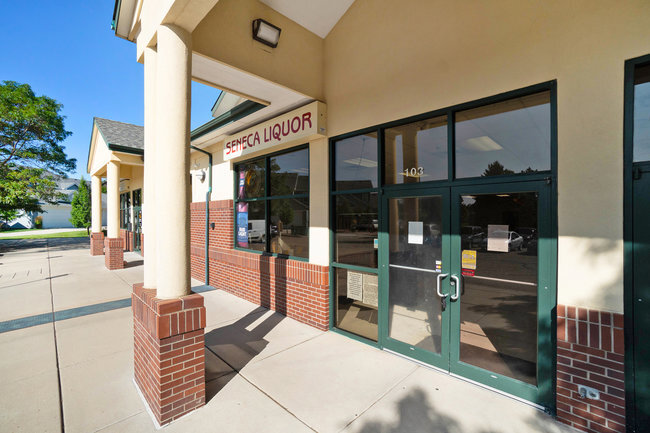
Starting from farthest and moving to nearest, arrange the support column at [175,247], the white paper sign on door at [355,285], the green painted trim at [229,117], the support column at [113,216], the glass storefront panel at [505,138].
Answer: the support column at [113,216], the green painted trim at [229,117], the white paper sign on door at [355,285], the glass storefront panel at [505,138], the support column at [175,247]

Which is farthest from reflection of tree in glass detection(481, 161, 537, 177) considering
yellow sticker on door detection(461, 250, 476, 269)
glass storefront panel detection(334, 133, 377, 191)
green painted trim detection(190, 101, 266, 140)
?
green painted trim detection(190, 101, 266, 140)

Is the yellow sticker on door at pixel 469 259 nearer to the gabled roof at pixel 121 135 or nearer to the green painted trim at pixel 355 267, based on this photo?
the green painted trim at pixel 355 267

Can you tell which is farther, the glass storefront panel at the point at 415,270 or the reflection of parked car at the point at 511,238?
the glass storefront panel at the point at 415,270

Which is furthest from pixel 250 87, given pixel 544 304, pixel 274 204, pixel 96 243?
pixel 96 243

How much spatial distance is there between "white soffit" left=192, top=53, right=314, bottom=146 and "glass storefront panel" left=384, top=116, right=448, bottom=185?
5.46 ft

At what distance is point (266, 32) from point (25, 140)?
21555 millimetres

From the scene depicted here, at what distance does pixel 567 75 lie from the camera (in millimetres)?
2725

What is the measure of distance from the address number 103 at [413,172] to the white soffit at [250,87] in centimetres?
203

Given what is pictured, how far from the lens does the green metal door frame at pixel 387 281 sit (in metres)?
3.51

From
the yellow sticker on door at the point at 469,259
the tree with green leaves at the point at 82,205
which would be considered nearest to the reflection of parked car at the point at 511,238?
the yellow sticker on door at the point at 469,259

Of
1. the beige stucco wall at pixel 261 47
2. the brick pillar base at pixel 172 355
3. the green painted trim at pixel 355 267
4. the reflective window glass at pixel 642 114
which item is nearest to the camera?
the reflective window glass at pixel 642 114

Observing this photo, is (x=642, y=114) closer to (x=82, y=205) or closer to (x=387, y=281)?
(x=387, y=281)

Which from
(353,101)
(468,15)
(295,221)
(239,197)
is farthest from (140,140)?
(468,15)

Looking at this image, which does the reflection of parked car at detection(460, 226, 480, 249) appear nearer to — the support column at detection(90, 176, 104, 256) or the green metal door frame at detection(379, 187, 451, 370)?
the green metal door frame at detection(379, 187, 451, 370)
